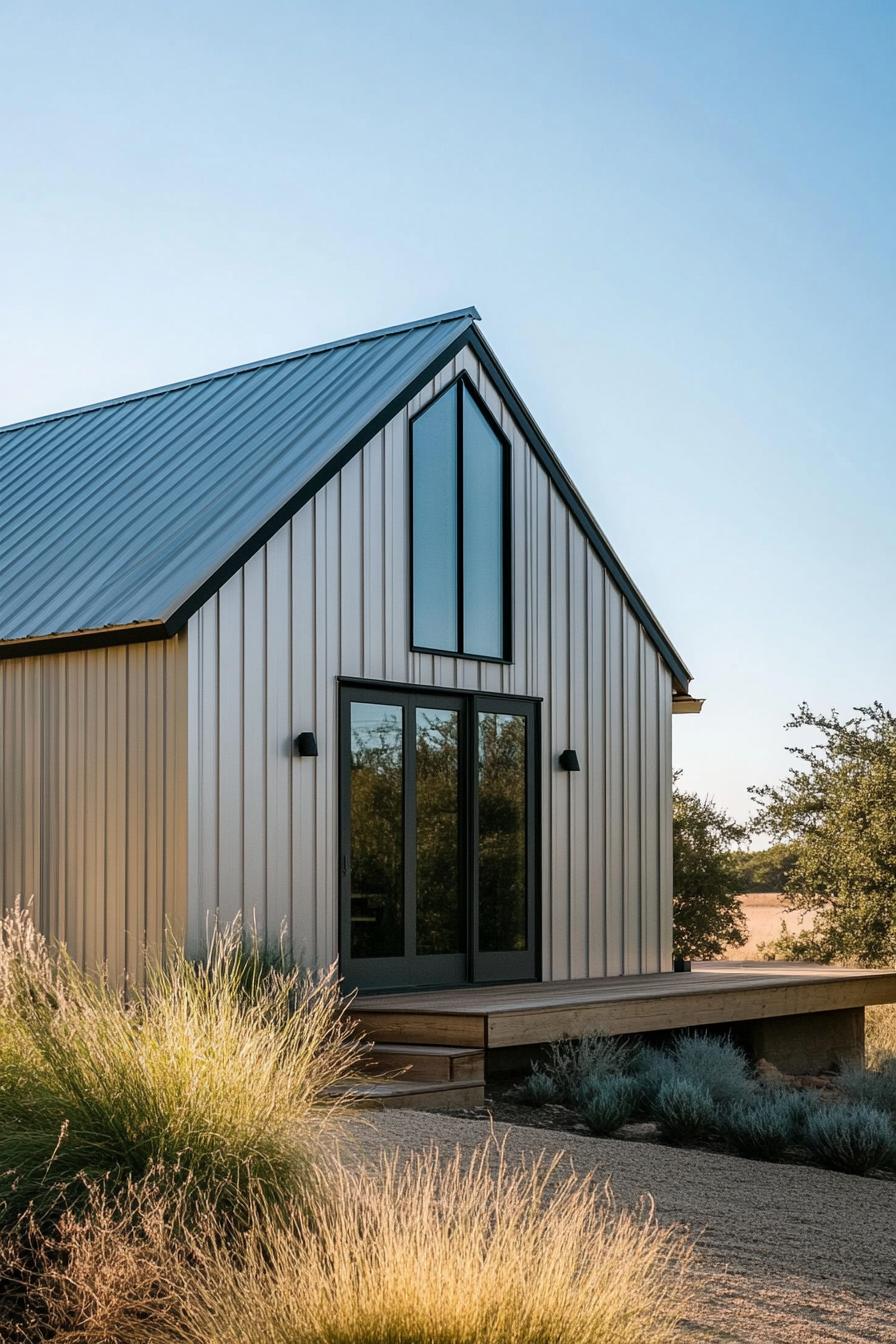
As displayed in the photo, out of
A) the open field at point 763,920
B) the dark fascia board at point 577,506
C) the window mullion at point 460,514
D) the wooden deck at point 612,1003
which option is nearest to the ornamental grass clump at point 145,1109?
the wooden deck at point 612,1003

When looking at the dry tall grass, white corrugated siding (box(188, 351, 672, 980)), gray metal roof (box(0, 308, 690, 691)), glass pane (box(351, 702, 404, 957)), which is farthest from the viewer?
the dry tall grass

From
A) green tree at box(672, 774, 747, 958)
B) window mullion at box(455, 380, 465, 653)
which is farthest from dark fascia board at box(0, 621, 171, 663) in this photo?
green tree at box(672, 774, 747, 958)

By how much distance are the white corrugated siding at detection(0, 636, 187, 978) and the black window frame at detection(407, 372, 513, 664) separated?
2324 mm

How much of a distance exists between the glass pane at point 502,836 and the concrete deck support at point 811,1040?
224 centimetres

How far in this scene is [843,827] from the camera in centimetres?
1909

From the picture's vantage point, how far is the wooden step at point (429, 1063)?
8992 mm

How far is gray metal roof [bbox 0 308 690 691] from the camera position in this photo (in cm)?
1028

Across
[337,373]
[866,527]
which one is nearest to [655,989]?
[337,373]

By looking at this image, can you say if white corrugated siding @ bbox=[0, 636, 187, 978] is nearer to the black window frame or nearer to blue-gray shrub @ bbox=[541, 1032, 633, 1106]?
the black window frame

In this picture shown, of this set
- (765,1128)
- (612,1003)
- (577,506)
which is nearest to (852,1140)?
(765,1128)

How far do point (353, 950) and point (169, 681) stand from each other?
7.78ft

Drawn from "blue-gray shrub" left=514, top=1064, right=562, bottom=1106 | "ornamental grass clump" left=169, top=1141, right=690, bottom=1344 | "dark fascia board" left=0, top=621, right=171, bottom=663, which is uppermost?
"dark fascia board" left=0, top=621, right=171, bottom=663

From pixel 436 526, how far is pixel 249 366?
326 centimetres

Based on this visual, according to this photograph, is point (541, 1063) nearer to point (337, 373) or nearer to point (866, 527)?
point (337, 373)
